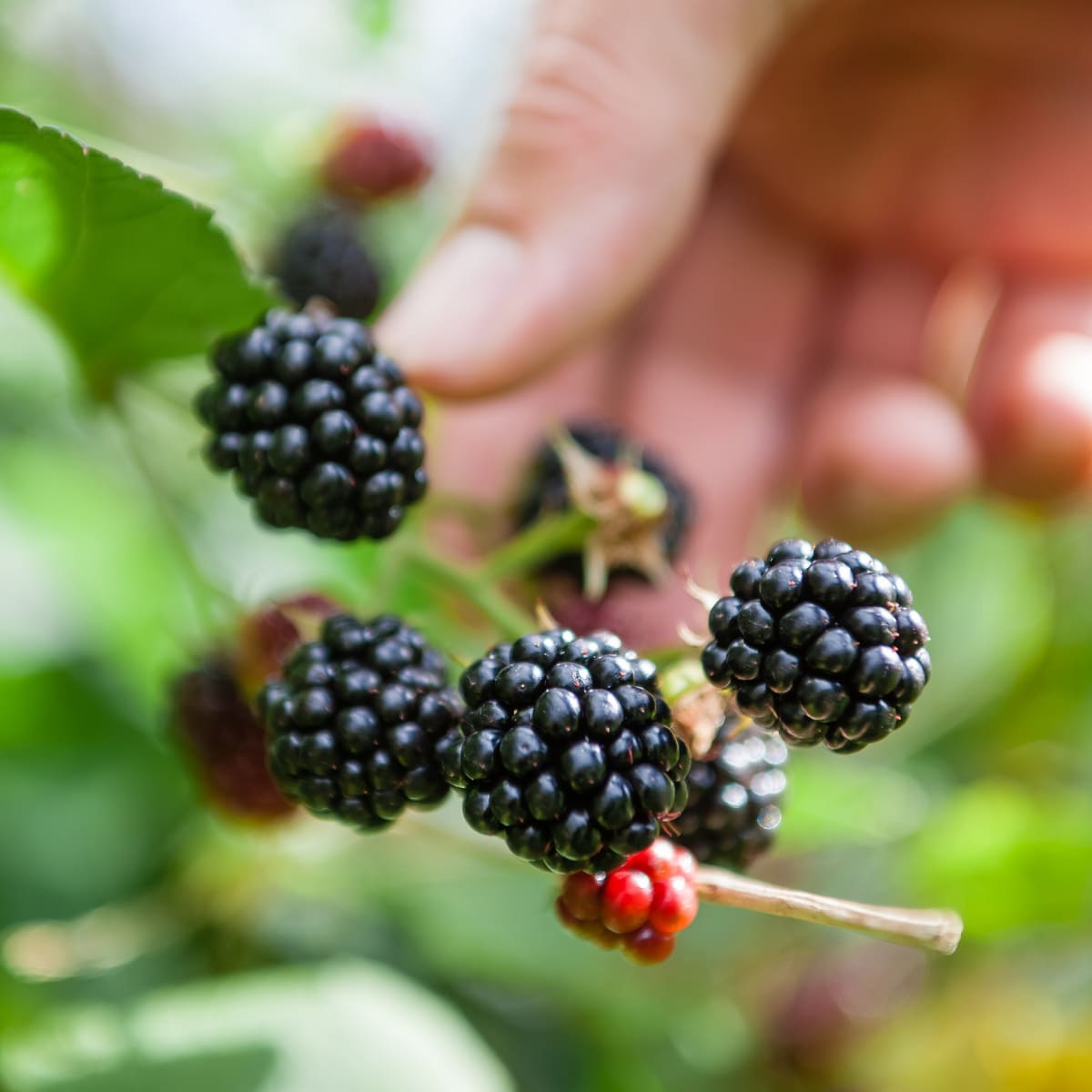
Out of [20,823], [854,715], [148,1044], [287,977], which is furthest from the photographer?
[20,823]

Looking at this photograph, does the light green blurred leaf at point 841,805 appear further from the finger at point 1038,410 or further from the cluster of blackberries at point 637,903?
the finger at point 1038,410

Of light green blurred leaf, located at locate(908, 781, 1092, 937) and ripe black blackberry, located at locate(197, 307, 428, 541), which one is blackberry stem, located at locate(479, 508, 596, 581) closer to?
ripe black blackberry, located at locate(197, 307, 428, 541)

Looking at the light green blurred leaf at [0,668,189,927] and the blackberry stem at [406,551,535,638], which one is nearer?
the blackberry stem at [406,551,535,638]

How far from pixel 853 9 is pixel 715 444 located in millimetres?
1054

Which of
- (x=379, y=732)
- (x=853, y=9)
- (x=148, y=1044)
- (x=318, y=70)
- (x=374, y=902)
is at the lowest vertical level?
(x=374, y=902)

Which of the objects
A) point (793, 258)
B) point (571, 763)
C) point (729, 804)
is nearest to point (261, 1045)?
point (729, 804)

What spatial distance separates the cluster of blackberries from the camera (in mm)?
1112

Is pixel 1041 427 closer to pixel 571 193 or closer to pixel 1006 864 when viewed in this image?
pixel 1006 864

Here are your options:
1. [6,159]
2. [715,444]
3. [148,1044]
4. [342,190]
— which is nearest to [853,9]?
[715,444]

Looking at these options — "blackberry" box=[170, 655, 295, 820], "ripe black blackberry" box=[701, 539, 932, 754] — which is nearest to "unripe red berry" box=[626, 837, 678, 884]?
"ripe black blackberry" box=[701, 539, 932, 754]

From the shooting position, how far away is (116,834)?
2.28 meters

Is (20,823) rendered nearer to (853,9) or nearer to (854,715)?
(854,715)

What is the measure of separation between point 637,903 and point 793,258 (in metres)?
2.58

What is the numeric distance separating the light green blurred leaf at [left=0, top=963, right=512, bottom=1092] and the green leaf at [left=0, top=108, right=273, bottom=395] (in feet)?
3.21
